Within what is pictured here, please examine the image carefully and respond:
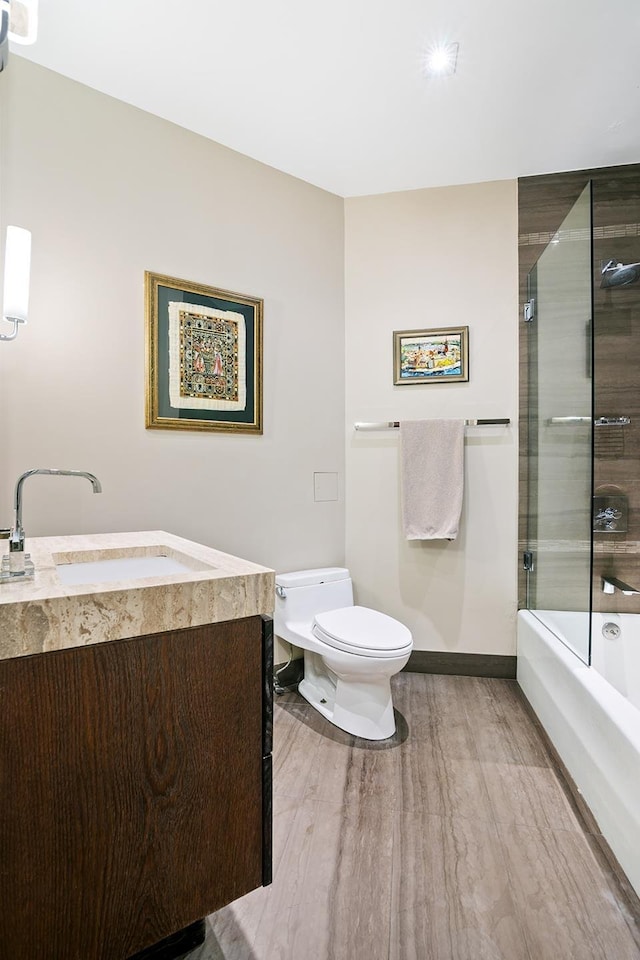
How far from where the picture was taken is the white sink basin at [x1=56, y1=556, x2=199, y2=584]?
127 cm

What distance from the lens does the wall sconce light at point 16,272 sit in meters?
1.28

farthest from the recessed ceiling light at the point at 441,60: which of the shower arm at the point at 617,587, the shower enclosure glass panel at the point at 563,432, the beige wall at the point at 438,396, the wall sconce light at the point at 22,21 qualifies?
the shower arm at the point at 617,587

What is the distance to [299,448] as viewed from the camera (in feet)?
8.13

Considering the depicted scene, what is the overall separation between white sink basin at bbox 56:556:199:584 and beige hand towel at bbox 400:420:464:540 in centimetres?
140

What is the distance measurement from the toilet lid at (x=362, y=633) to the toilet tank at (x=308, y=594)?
0.40ft

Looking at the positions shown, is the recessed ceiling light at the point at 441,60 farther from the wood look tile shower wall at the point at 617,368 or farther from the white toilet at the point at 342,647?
the white toilet at the point at 342,647

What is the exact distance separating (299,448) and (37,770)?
184 cm

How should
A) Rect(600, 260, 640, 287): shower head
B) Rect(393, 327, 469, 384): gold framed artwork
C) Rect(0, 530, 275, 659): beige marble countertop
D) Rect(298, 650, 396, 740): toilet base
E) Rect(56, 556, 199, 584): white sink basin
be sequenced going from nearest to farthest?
Rect(0, 530, 275, 659): beige marble countertop < Rect(56, 556, 199, 584): white sink basin < Rect(298, 650, 396, 740): toilet base < Rect(600, 260, 640, 287): shower head < Rect(393, 327, 469, 384): gold framed artwork

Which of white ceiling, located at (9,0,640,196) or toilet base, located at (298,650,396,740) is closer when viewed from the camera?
white ceiling, located at (9,0,640,196)

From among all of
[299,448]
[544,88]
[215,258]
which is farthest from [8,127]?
[544,88]

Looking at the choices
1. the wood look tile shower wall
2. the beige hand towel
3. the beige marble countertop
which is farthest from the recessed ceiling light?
the beige marble countertop

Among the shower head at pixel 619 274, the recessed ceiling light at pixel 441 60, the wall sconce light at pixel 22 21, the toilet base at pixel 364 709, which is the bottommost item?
the toilet base at pixel 364 709

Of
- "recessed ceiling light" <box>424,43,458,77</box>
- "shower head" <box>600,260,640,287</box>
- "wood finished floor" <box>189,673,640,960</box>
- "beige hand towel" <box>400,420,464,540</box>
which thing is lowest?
"wood finished floor" <box>189,673,640,960</box>

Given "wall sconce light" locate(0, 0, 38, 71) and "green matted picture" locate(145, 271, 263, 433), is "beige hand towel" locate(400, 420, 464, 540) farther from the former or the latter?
"wall sconce light" locate(0, 0, 38, 71)
